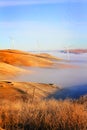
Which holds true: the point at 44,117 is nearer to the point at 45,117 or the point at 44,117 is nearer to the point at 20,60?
the point at 45,117

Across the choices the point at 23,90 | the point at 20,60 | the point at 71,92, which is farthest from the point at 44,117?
the point at 20,60

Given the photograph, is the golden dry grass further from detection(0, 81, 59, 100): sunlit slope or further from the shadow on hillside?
the shadow on hillside

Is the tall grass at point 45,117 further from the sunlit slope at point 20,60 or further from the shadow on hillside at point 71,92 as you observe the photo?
the sunlit slope at point 20,60

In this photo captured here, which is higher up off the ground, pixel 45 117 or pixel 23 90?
pixel 45 117

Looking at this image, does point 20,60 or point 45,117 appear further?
point 20,60

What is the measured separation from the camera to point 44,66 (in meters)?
84.2

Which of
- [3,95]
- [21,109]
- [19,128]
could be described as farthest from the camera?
[3,95]

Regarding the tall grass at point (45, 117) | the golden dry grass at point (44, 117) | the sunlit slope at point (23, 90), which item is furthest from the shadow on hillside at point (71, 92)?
the tall grass at point (45, 117)

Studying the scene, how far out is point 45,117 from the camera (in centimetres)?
1484

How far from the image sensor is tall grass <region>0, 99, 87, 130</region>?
14180 mm

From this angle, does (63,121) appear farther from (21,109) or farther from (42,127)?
(21,109)

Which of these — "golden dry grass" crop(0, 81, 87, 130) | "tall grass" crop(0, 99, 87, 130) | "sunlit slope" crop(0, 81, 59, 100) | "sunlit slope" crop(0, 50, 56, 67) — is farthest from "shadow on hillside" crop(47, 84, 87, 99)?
"sunlit slope" crop(0, 50, 56, 67)

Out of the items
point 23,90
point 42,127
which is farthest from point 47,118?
point 23,90

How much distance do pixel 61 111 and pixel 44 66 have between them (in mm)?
69131
